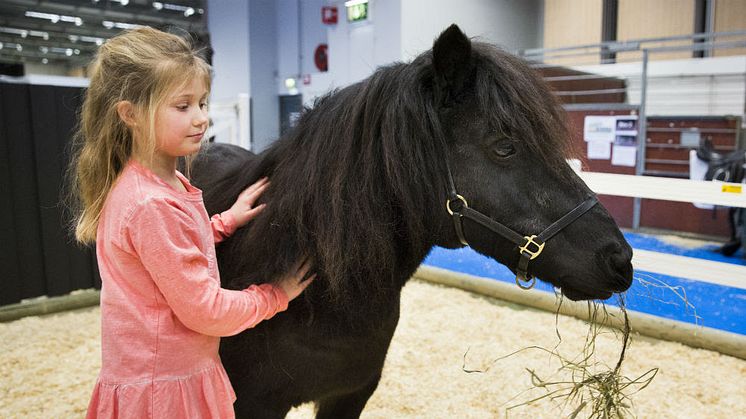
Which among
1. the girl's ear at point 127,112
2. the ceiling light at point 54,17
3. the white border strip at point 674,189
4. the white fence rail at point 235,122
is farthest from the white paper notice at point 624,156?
the ceiling light at point 54,17

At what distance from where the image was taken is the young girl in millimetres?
951

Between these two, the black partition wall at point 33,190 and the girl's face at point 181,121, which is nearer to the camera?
the girl's face at point 181,121

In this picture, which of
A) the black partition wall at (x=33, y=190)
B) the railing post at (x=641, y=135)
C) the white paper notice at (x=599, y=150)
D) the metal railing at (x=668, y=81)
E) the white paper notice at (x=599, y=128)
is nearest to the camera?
the black partition wall at (x=33, y=190)

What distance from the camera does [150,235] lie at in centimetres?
92

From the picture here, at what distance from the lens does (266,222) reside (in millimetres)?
1215

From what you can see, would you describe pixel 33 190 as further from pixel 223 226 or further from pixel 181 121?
pixel 181 121

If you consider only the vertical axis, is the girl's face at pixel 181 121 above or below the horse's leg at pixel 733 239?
above

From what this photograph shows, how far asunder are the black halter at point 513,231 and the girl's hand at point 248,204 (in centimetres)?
48

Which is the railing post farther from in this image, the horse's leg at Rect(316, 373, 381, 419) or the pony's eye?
the pony's eye

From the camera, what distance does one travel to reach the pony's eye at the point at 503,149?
1.10m

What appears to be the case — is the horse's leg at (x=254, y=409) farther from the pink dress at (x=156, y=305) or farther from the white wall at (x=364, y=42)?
the white wall at (x=364, y=42)

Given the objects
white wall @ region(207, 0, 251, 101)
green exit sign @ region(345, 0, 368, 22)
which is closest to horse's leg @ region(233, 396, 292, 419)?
green exit sign @ region(345, 0, 368, 22)

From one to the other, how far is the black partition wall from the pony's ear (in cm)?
330

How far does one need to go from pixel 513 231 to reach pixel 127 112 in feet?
2.74
